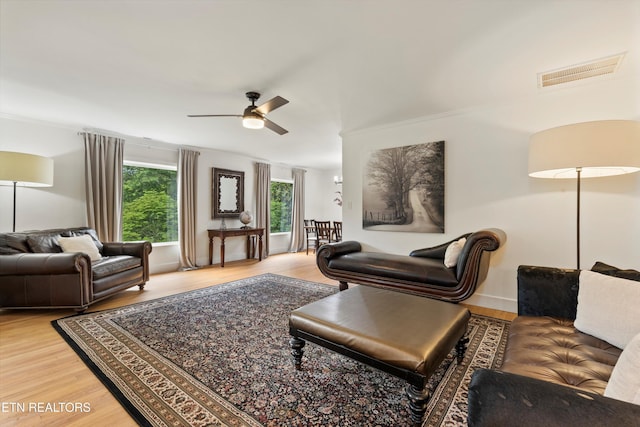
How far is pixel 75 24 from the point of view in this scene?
1.82 meters

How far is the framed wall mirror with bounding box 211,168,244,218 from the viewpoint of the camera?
5.64 m

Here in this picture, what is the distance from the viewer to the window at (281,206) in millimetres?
7176

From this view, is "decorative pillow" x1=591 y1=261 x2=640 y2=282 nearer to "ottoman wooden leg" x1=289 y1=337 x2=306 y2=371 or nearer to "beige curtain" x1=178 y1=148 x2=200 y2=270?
"ottoman wooden leg" x1=289 y1=337 x2=306 y2=371

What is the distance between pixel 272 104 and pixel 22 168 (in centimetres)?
286

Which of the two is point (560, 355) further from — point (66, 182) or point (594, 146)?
point (66, 182)

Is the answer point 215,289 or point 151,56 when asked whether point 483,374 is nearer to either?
point 151,56

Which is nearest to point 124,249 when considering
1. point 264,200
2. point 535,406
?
point 264,200

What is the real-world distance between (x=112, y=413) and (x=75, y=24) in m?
2.37

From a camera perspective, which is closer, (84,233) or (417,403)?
(417,403)

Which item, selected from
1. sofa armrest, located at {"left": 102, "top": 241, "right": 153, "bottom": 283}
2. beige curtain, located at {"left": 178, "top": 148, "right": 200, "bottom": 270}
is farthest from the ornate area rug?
beige curtain, located at {"left": 178, "top": 148, "right": 200, "bottom": 270}

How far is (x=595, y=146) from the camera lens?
6.32 feet

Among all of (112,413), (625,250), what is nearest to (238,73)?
(112,413)

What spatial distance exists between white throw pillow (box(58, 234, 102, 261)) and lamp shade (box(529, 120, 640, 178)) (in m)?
4.73

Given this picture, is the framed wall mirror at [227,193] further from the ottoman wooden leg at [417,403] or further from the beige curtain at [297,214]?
the ottoman wooden leg at [417,403]
